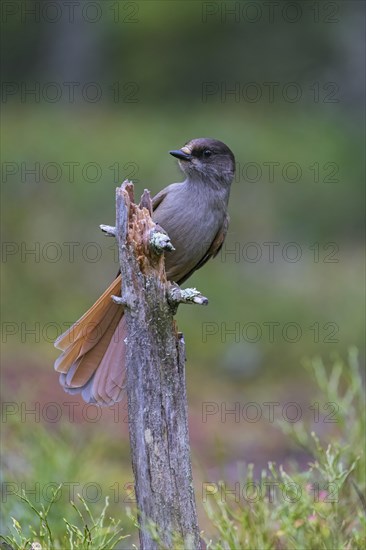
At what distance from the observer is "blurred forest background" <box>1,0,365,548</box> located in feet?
26.1

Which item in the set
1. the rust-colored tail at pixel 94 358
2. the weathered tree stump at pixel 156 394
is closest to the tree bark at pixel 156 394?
the weathered tree stump at pixel 156 394

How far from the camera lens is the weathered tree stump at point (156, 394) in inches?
147

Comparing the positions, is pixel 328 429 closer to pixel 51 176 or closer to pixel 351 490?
pixel 351 490

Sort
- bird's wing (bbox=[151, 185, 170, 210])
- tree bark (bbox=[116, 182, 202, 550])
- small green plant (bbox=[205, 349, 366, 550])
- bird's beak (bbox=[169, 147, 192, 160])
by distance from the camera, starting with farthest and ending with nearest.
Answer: bird's wing (bbox=[151, 185, 170, 210])
bird's beak (bbox=[169, 147, 192, 160])
small green plant (bbox=[205, 349, 366, 550])
tree bark (bbox=[116, 182, 202, 550])

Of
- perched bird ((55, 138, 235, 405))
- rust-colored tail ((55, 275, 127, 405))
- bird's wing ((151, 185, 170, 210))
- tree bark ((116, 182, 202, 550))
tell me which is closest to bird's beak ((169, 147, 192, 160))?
perched bird ((55, 138, 235, 405))

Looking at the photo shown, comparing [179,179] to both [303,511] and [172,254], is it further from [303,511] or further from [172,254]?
[303,511]

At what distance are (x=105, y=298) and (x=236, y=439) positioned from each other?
379 centimetres

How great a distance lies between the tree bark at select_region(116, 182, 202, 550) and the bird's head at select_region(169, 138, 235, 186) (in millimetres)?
1304

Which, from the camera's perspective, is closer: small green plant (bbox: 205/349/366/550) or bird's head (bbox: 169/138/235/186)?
small green plant (bbox: 205/349/366/550)

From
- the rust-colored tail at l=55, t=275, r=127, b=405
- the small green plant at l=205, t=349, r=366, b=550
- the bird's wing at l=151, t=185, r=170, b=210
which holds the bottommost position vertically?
the small green plant at l=205, t=349, r=366, b=550

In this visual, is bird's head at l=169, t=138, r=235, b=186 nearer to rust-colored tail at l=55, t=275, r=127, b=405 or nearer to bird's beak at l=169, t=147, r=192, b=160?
bird's beak at l=169, t=147, r=192, b=160

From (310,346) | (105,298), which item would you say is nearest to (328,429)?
(310,346)

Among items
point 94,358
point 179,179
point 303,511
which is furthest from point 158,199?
point 179,179

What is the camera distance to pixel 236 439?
7988 mm
